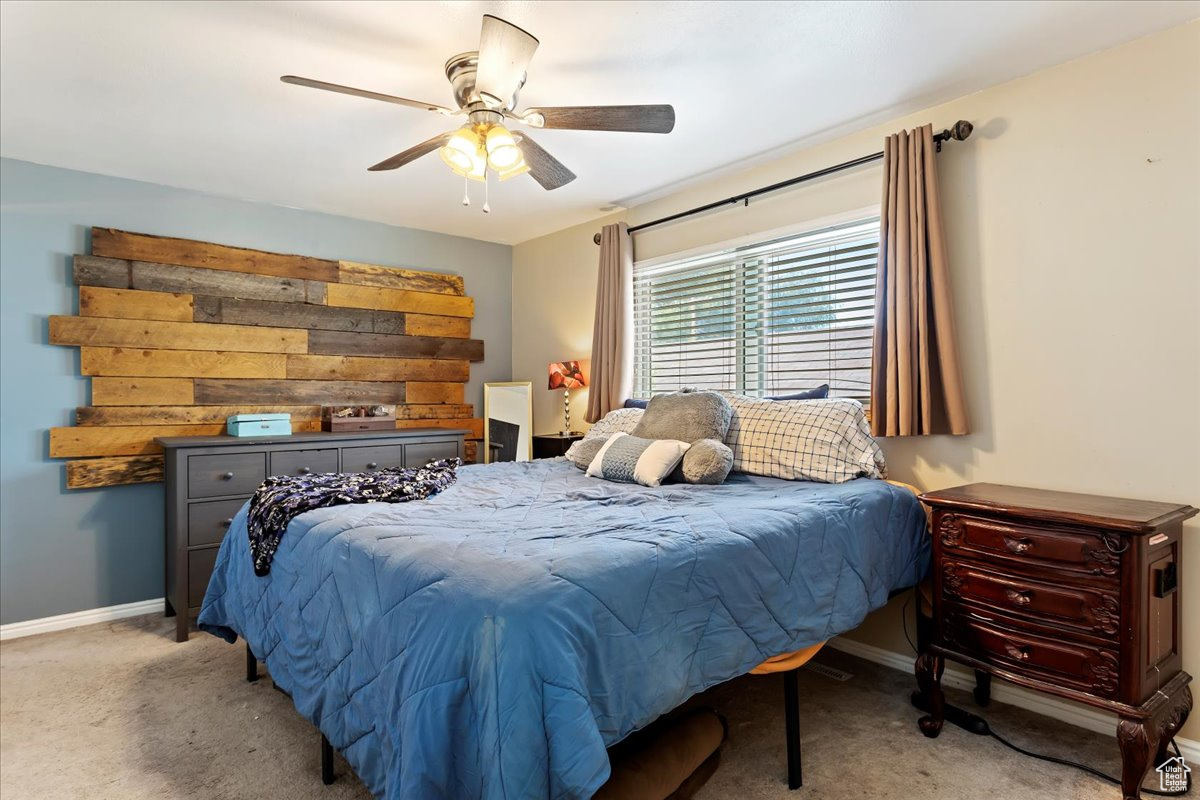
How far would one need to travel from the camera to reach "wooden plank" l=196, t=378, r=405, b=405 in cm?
369

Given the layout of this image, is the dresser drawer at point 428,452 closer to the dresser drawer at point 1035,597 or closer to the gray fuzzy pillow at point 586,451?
the gray fuzzy pillow at point 586,451

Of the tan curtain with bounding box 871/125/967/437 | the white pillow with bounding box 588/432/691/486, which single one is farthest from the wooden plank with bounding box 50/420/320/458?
the tan curtain with bounding box 871/125/967/437

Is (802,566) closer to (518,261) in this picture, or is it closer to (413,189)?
(413,189)

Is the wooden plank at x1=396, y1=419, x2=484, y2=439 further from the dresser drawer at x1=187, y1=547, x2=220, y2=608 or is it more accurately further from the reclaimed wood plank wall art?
the dresser drawer at x1=187, y1=547, x2=220, y2=608

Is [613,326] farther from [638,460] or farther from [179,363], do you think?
[179,363]

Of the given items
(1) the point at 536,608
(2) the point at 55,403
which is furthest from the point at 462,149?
(2) the point at 55,403

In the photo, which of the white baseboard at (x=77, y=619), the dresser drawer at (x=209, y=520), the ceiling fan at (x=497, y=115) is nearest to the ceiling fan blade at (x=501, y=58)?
the ceiling fan at (x=497, y=115)

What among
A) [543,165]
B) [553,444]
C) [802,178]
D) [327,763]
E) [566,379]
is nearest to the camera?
[327,763]

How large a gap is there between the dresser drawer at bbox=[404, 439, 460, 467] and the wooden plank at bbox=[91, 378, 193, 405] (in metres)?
1.24

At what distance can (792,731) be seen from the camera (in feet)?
6.13

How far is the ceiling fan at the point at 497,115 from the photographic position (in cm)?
195

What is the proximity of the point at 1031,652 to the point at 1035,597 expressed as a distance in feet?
0.56

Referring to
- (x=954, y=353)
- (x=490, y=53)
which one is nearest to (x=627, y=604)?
(x=490, y=53)

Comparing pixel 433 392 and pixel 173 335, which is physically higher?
pixel 173 335
